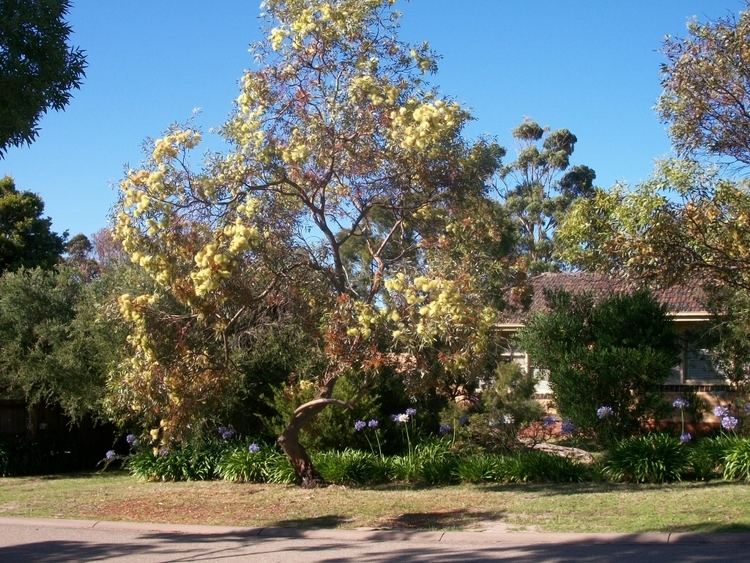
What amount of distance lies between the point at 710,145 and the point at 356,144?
16.7 feet

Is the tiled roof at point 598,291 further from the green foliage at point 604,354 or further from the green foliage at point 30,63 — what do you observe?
the green foliage at point 30,63

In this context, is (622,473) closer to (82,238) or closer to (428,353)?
(428,353)

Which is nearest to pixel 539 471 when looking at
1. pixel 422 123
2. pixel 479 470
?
pixel 479 470

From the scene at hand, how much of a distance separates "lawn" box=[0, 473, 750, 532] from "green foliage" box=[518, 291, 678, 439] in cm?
263

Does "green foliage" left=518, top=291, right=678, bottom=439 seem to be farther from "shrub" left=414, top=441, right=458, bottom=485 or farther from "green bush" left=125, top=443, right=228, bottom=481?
"green bush" left=125, top=443, right=228, bottom=481

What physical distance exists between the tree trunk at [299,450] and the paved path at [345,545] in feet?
9.56

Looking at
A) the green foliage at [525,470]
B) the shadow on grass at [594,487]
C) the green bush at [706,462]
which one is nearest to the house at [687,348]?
the green foliage at [525,470]

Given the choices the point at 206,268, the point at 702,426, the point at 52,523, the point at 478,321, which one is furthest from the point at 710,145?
the point at 52,523

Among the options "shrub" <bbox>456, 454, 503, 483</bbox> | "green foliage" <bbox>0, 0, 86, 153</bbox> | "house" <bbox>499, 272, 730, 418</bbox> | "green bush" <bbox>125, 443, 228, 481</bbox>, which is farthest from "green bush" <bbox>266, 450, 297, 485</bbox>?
"green foliage" <bbox>0, 0, 86, 153</bbox>

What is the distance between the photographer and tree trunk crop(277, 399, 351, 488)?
1493cm

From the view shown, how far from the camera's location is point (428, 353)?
13273 mm

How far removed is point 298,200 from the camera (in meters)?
14.0

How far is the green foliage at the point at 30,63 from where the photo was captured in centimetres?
943

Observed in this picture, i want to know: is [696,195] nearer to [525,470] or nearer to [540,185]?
[525,470]
